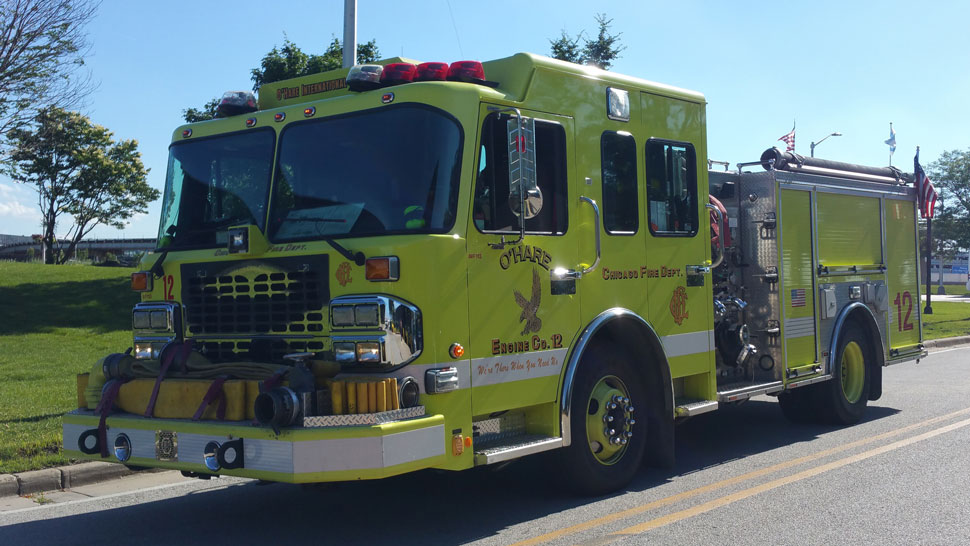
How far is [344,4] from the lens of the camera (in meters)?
12.0

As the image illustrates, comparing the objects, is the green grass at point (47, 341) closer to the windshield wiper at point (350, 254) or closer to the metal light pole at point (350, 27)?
the windshield wiper at point (350, 254)

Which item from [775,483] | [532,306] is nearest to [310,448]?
[532,306]

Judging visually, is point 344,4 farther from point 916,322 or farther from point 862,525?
point 862,525

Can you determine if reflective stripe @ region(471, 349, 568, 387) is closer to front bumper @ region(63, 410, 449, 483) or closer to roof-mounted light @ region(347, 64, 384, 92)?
front bumper @ region(63, 410, 449, 483)

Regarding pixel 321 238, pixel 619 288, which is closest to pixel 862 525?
pixel 619 288

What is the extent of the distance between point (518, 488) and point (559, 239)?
6.64 ft

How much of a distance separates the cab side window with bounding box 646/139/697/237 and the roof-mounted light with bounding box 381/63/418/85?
227cm

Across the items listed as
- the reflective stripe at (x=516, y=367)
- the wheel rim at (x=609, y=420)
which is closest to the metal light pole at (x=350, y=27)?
the wheel rim at (x=609, y=420)

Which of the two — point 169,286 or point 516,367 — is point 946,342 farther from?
point 169,286

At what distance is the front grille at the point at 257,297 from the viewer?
18.3ft


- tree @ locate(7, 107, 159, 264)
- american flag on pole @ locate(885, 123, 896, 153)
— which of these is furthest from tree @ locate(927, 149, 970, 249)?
tree @ locate(7, 107, 159, 264)

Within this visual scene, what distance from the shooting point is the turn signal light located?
5250mm

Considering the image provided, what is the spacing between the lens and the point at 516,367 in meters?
5.91

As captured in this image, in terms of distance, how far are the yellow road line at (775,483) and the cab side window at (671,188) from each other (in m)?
2.06
